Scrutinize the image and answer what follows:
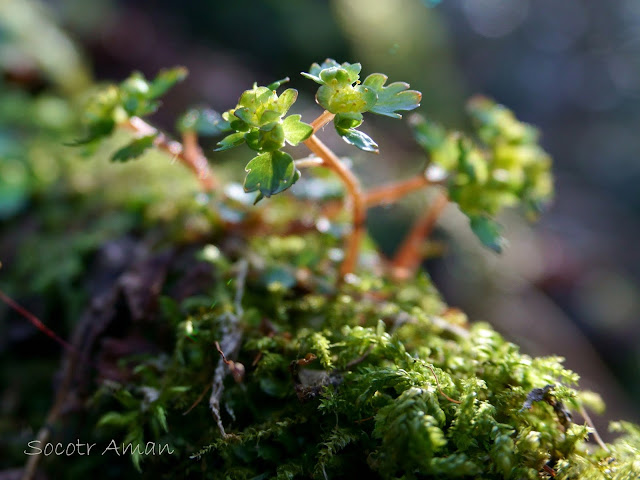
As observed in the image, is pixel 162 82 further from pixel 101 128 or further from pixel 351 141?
pixel 351 141

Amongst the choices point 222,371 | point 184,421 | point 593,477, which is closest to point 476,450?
point 593,477

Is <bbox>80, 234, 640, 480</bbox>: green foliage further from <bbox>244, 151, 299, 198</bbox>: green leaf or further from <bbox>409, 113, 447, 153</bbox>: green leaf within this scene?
<bbox>409, 113, 447, 153</bbox>: green leaf

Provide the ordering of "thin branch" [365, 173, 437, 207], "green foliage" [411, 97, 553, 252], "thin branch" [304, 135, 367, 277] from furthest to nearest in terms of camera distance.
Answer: "thin branch" [365, 173, 437, 207]
"green foliage" [411, 97, 553, 252]
"thin branch" [304, 135, 367, 277]

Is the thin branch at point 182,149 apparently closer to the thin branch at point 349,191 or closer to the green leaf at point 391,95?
the thin branch at point 349,191

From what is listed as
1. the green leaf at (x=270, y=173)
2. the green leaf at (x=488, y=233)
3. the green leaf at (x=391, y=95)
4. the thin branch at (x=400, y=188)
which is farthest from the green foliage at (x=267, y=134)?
the green leaf at (x=488, y=233)

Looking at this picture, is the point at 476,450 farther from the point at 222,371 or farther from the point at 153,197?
the point at 153,197

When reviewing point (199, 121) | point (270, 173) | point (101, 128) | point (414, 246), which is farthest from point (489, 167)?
point (101, 128)

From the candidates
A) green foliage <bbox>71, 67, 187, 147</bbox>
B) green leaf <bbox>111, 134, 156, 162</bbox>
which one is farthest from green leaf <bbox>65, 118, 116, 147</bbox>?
green leaf <bbox>111, 134, 156, 162</bbox>
